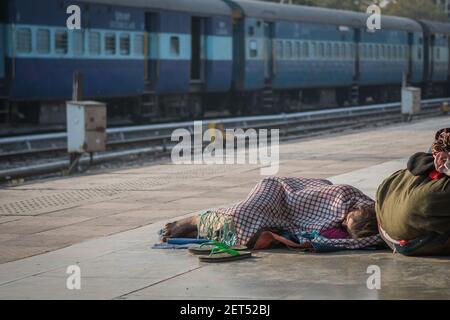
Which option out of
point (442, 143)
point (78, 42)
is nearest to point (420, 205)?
point (442, 143)

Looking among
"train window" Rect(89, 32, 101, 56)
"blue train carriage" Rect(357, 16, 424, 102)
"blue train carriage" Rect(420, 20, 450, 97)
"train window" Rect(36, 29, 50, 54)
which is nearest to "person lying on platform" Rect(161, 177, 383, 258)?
"train window" Rect(36, 29, 50, 54)

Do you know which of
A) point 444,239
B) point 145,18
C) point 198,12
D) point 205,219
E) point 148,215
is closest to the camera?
point 444,239

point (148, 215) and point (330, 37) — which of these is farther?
point (330, 37)

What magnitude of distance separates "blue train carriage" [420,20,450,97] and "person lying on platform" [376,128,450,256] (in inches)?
1776

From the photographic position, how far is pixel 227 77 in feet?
116

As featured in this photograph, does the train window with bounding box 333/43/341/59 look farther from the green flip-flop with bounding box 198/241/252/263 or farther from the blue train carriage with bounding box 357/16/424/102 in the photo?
the green flip-flop with bounding box 198/241/252/263

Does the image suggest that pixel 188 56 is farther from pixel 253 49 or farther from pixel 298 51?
pixel 298 51

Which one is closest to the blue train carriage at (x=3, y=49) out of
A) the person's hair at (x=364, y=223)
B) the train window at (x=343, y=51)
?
the person's hair at (x=364, y=223)

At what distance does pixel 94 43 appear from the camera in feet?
89.4

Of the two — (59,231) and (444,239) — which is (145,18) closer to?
(59,231)

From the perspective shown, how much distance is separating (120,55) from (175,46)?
10.8ft

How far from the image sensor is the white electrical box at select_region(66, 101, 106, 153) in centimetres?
1802
